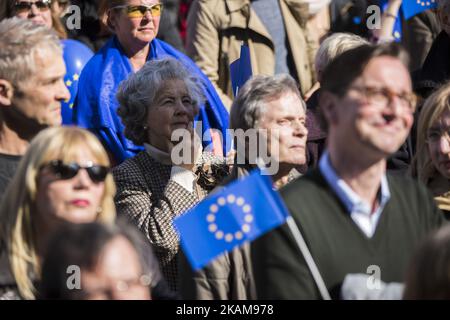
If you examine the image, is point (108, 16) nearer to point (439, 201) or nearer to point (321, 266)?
point (439, 201)

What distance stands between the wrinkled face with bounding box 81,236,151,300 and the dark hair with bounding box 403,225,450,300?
0.89m

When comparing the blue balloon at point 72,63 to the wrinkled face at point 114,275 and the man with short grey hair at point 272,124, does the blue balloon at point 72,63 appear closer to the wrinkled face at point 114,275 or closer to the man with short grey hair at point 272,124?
the man with short grey hair at point 272,124

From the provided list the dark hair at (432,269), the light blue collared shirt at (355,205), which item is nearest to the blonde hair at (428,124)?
the light blue collared shirt at (355,205)

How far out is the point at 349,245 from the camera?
3.95 m

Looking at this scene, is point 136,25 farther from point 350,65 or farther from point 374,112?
point 374,112

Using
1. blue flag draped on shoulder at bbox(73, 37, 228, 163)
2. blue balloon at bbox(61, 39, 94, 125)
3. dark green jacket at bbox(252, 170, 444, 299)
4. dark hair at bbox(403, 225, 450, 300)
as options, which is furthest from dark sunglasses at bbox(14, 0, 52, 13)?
dark hair at bbox(403, 225, 450, 300)

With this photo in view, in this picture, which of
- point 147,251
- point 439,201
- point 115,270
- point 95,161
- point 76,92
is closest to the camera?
point 115,270

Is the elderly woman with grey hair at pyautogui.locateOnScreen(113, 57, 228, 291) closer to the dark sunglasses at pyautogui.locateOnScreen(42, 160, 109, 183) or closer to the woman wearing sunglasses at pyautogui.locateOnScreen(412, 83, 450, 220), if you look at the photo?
the woman wearing sunglasses at pyautogui.locateOnScreen(412, 83, 450, 220)

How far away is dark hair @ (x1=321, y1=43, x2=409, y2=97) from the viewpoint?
13.3 feet

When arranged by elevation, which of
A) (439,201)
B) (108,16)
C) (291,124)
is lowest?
(439,201)

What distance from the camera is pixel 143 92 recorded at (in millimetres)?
6039

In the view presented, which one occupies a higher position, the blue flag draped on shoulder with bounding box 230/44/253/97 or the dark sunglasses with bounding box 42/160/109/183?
the blue flag draped on shoulder with bounding box 230/44/253/97
